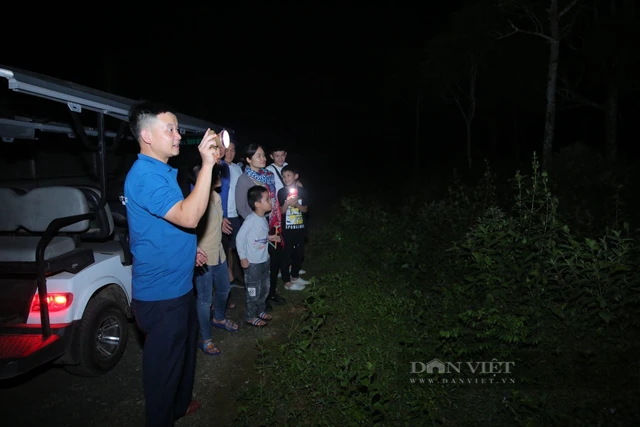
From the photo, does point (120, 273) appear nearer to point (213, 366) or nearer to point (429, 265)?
point (213, 366)

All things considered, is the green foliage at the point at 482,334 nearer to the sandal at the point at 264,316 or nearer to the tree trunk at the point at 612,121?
the sandal at the point at 264,316

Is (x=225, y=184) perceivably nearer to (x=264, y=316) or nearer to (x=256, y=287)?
(x=256, y=287)

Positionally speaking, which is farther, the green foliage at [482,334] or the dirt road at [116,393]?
the dirt road at [116,393]

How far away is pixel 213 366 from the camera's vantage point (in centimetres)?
410

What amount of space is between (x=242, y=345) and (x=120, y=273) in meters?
1.61

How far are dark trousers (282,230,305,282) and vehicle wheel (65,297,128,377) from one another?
248 cm

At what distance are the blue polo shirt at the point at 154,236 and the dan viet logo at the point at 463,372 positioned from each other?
2350 millimetres

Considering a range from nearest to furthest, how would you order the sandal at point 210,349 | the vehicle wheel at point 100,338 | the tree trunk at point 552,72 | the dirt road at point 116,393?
the dirt road at point 116,393 → the vehicle wheel at point 100,338 → the sandal at point 210,349 → the tree trunk at point 552,72

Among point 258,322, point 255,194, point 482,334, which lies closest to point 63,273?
point 255,194

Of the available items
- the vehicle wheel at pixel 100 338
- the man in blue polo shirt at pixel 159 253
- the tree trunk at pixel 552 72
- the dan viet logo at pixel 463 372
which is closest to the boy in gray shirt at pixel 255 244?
the vehicle wheel at pixel 100 338

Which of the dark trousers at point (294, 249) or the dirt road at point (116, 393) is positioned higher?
the dark trousers at point (294, 249)

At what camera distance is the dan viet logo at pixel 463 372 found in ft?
11.5

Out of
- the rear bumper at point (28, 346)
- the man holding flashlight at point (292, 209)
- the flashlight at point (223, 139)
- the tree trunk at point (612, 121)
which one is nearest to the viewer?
the flashlight at point (223, 139)

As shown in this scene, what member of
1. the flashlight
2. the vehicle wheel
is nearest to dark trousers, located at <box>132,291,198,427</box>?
the flashlight
